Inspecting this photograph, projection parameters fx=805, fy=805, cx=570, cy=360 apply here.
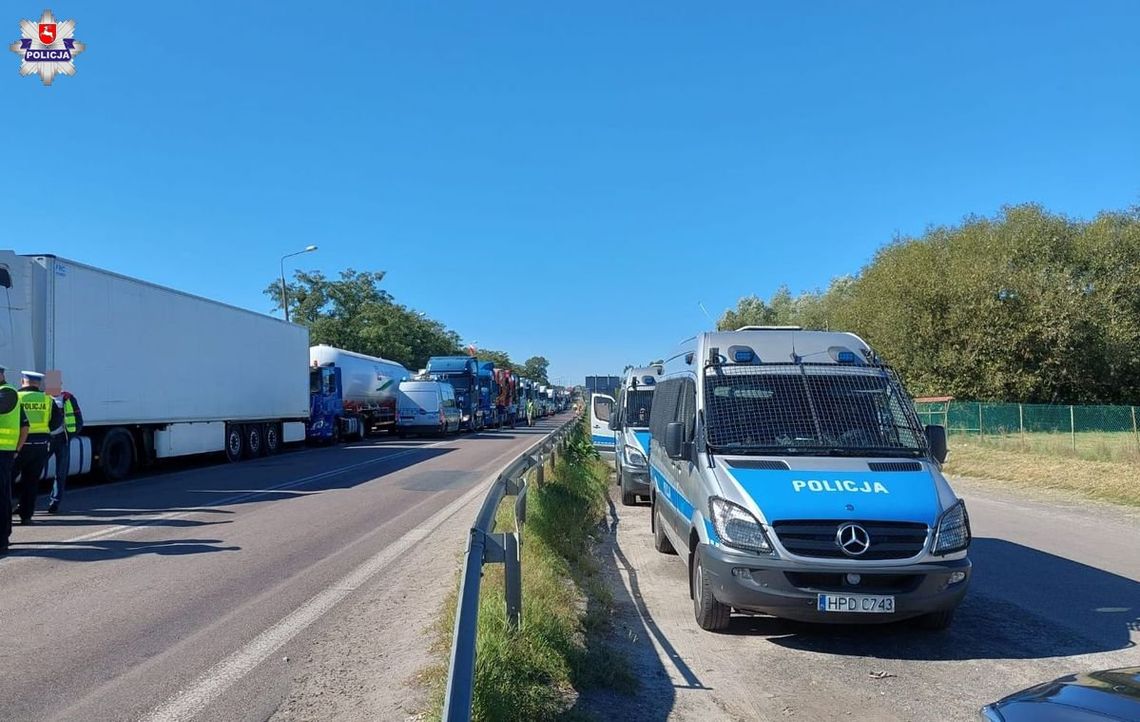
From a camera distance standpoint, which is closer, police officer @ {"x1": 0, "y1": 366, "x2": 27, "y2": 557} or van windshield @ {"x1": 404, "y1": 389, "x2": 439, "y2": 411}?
police officer @ {"x1": 0, "y1": 366, "x2": 27, "y2": 557}

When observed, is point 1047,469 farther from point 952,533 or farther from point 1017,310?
point 1017,310

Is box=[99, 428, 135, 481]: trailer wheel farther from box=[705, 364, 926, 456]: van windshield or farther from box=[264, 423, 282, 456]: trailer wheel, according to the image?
box=[705, 364, 926, 456]: van windshield

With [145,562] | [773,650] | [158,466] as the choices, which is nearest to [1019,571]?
[773,650]

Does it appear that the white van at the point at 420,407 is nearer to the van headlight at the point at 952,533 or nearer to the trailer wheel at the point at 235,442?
the trailer wheel at the point at 235,442

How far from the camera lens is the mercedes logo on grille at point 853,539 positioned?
529 cm

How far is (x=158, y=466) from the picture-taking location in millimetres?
19875

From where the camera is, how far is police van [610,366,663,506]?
12984 mm

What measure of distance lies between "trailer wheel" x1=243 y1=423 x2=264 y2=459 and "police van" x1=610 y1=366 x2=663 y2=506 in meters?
12.3

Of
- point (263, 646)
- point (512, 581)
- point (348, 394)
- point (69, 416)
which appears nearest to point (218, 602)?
point (263, 646)

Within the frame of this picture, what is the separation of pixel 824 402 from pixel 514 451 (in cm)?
2049

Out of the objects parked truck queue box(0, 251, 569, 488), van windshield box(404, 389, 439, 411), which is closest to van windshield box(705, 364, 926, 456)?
parked truck queue box(0, 251, 569, 488)

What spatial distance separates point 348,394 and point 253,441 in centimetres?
1088

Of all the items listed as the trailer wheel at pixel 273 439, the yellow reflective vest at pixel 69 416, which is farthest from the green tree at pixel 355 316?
the yellow reflective vest at pixel 69 416

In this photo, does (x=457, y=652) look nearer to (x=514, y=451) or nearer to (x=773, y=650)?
(x=773, y=650)
